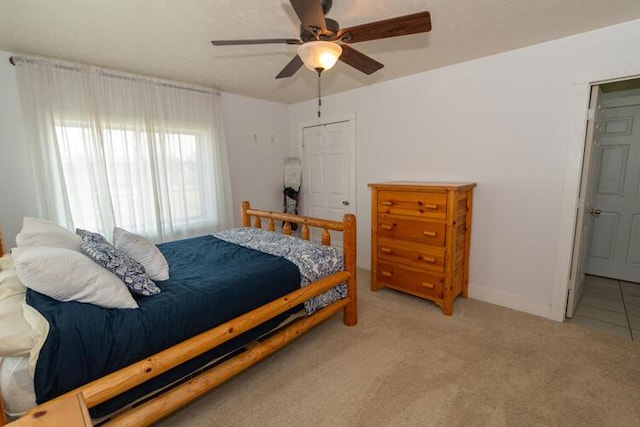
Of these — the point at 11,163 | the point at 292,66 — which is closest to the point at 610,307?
the point at 292,66

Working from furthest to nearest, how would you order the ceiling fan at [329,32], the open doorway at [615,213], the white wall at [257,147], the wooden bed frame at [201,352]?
the white wall at [257,147] < the open doorway at [615,213] < the ceiling fan at [329,32] < the wooden bed frame at [201,352]

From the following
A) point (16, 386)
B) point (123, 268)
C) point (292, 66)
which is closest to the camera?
point (16, 386)

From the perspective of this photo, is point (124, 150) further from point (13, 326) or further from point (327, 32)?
point (327, 32)

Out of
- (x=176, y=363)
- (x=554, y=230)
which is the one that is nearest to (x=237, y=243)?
(x=176, y=363)

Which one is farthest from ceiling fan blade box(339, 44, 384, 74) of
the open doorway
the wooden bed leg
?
the open doorway

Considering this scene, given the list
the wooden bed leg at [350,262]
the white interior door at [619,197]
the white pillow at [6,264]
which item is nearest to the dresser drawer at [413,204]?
the wooden bed leg at [350,262]

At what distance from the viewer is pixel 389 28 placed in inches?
58.9

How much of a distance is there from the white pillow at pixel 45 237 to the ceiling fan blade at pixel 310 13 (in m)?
1.86

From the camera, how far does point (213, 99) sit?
361 centimetres

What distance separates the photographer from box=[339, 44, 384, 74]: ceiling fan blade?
1750 millimetres

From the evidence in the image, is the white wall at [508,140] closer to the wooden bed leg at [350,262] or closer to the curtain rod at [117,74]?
the wooden bed leg at [350,262]

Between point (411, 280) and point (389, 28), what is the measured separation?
228cm

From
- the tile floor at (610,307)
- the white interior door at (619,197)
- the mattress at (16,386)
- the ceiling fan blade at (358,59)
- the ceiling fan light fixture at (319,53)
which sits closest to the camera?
the mattress at (16,386)

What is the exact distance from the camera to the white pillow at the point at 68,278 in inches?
51.7
